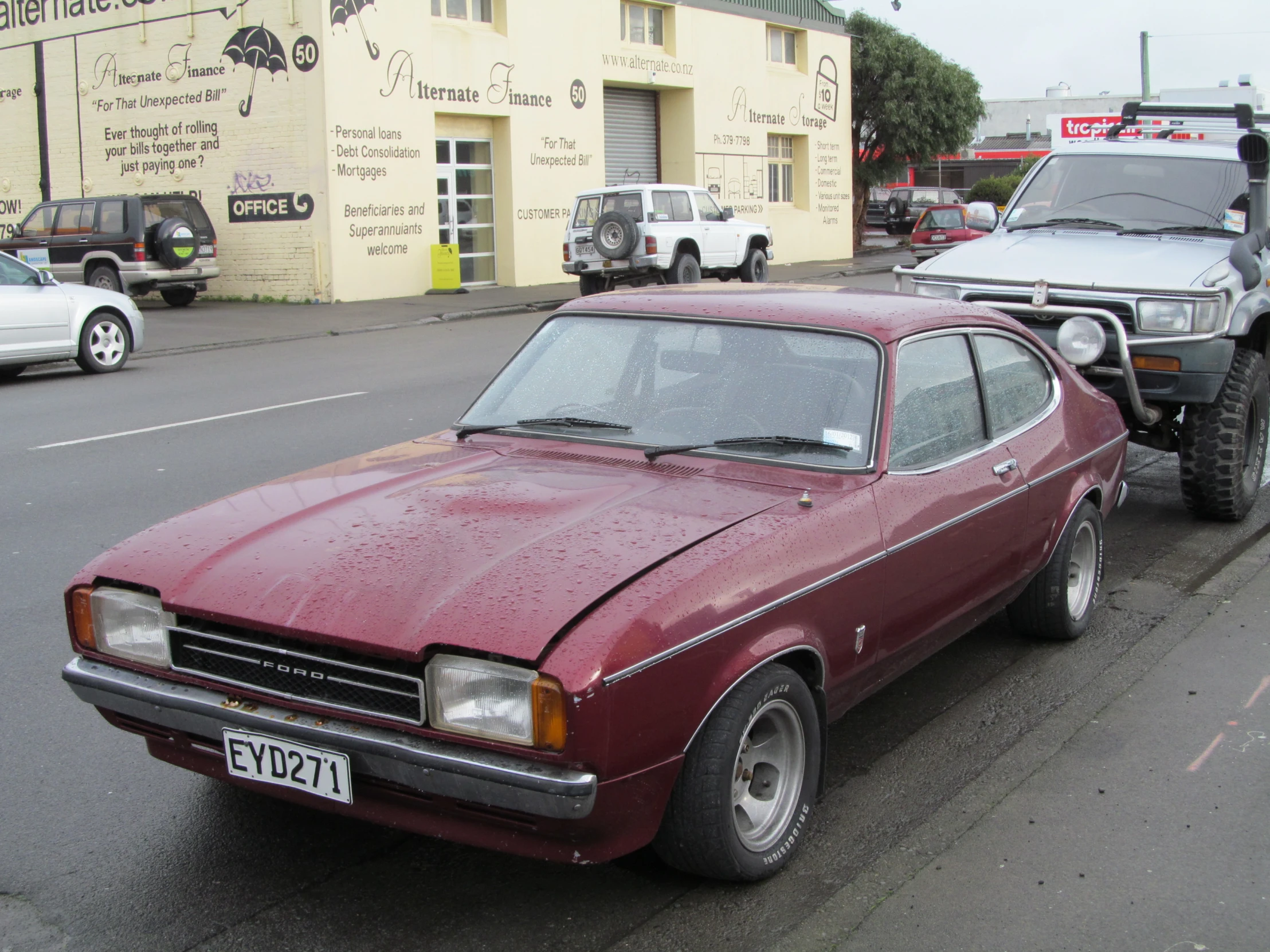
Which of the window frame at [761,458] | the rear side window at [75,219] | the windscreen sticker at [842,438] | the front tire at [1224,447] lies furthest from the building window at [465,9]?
the windscreen sticker at [842,438]

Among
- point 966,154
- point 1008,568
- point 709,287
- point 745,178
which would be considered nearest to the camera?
point 1008,568

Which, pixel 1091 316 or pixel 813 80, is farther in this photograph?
pixel 813 80

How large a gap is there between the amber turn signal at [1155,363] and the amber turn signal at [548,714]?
5036mm

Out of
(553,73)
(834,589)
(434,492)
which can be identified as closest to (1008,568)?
(834,589)

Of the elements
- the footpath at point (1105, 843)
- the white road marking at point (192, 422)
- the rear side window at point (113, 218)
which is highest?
the rear side window at point (113, 218)

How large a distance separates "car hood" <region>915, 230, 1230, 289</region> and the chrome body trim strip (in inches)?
88.9

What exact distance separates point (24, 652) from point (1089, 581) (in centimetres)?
436

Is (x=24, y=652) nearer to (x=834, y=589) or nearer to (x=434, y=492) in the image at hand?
(x=434, y=492)

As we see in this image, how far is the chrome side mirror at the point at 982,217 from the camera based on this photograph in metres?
8.80

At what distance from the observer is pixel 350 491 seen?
154 inches

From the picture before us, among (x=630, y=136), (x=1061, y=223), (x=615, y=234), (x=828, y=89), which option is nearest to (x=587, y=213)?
(x=615, y=234)

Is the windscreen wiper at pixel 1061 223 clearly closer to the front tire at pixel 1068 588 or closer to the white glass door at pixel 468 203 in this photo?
the front tire at pixel 1068 588

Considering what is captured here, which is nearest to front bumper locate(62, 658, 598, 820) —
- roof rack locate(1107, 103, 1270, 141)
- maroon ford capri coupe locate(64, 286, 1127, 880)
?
maroon ford capri coupe locate(64, 286, 1127, 880)

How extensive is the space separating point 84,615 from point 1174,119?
877cm
